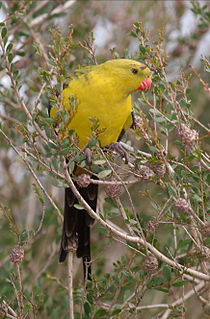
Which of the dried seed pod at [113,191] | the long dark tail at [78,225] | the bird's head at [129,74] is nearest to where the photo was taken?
the dried seed pod at [113,191]

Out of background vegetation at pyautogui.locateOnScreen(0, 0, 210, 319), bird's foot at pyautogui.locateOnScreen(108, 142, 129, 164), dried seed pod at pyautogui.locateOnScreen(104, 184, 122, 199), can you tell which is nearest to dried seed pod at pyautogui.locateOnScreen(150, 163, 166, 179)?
background vegetation at pyautogui.locateOnScreen(0, 0, 210, 319)

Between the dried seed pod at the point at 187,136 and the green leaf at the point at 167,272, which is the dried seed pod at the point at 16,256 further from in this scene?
the dried seed pod at the point at 187,136

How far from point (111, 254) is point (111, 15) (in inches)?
91.4

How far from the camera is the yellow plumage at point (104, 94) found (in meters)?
2.35

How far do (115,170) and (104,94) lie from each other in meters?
0.44

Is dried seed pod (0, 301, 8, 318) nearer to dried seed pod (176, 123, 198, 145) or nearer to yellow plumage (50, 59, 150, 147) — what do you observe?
yellow plumage (50, 59, 150, 147)

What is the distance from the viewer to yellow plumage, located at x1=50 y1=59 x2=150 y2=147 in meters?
2.35

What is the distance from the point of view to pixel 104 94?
7.90 ft

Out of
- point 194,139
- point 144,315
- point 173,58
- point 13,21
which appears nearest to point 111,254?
point 144,315

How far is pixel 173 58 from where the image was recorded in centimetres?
391

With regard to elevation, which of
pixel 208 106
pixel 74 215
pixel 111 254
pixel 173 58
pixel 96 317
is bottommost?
pixel 111 254

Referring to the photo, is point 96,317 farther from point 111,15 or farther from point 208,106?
point 111,15

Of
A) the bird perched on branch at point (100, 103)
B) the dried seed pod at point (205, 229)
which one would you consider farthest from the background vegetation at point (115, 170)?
the bird perched on branch at point (100, 103)

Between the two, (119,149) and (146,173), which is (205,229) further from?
(119,149)
